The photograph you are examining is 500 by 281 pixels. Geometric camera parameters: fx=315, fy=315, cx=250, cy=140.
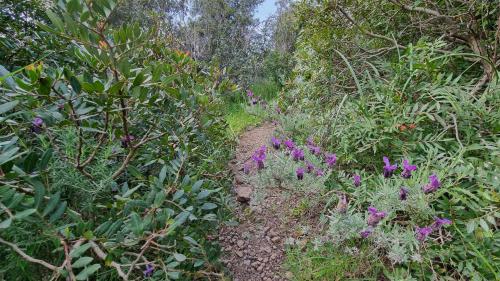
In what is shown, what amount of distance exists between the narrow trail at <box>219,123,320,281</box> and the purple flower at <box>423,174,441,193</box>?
2.13ft

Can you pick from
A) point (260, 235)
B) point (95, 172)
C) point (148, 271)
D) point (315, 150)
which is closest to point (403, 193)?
point (315, 150)

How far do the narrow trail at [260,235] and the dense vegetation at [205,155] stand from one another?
0.28 ft

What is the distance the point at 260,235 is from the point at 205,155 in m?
0.54

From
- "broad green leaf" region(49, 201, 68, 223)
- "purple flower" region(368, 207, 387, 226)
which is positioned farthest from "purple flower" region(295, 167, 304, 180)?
"broad green leaf" region(49, 201, 68, 223)

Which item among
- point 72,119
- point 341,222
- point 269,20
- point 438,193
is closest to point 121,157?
point 72,119

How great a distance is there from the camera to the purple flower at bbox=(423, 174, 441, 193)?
1172 mm

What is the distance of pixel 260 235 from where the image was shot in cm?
170

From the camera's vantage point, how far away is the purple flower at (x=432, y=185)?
1172 mm

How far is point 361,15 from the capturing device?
2225 millimetres

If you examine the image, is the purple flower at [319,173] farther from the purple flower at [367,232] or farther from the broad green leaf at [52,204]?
the broad green leaf at [52,204]

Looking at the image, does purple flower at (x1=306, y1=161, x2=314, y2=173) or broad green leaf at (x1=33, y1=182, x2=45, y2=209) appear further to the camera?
purple flower at (x1=306, y1=161, x2=314, y2=173)

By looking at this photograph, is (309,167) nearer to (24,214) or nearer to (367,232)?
(367,232)

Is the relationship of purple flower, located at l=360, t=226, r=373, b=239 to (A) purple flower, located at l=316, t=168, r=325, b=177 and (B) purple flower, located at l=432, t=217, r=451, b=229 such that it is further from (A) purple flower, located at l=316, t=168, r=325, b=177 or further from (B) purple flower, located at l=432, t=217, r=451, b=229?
(A) purple flower, located at l=316, t=168, r=325, b=177

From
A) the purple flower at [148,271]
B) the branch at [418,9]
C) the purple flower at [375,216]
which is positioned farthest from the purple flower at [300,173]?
the branch at [418,9]
